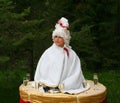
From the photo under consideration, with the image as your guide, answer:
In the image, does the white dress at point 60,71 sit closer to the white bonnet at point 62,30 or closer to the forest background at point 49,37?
the white bonnet at point 62,30

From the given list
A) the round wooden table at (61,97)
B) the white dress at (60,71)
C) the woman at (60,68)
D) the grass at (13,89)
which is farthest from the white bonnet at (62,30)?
the grass at (13,89)

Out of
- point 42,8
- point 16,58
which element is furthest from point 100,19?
point 16,58

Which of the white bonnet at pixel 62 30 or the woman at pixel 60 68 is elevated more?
the white bonnet at pixel 62 30

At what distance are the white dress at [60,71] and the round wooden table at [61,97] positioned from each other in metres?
0.13

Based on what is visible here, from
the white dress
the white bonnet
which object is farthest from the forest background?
the white bonnet

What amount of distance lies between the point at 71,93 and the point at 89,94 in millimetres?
215

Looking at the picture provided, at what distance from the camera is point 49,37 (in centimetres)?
684

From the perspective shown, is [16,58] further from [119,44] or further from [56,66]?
[119,44]

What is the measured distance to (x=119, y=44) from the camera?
34.7ft

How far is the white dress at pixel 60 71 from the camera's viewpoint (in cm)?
474

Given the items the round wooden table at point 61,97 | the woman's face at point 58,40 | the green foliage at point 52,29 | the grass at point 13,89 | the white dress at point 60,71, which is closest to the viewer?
the round wooden table at point 61,97

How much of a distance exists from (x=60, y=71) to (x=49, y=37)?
7.03 ft

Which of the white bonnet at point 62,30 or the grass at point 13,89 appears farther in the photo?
the grass at point 13,89

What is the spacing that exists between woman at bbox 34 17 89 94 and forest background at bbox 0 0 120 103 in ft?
3.82
